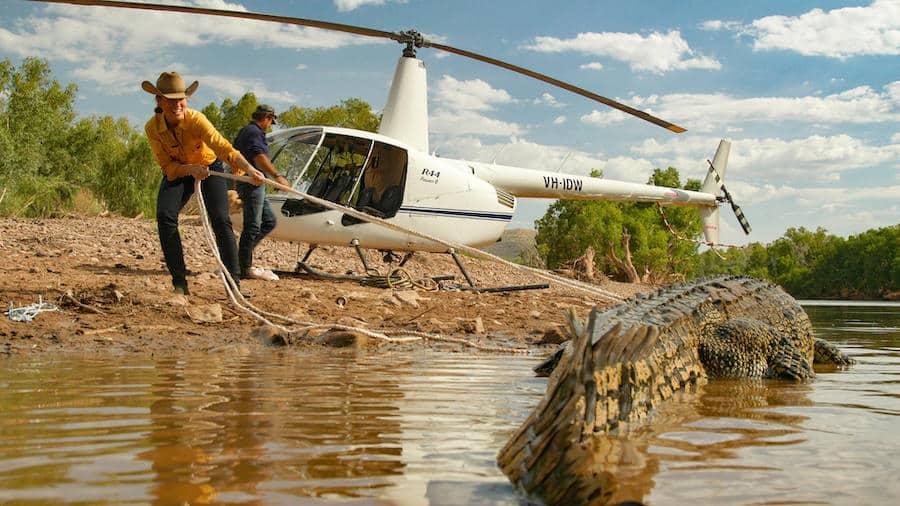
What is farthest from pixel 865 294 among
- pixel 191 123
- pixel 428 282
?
pixel 191 123

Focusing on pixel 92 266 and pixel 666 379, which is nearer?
pixel 666 379

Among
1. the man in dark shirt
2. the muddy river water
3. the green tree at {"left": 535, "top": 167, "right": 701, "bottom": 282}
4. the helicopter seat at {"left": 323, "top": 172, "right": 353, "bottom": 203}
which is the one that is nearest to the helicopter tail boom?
the helicopter seat at {"left": 323, "top": 172, "right": 353, "bottom": 203}

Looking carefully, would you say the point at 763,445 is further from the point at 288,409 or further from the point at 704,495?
the point at 288,409

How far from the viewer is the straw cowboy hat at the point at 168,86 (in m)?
6.05

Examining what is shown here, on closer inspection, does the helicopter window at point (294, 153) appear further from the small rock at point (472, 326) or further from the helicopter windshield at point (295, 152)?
the small rock at point (472, 326)

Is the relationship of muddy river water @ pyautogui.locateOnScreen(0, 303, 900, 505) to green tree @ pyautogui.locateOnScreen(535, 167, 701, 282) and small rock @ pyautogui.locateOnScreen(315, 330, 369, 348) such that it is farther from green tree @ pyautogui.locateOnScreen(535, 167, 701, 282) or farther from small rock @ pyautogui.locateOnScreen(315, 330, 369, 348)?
green tree @ pyautogui.locateOnScreen(535, 167, 701, 282)

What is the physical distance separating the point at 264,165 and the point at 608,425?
6689 millimetres

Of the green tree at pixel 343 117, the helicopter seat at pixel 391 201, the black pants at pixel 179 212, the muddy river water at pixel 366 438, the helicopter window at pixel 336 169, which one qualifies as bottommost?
the muddy river water at pixel 366 438

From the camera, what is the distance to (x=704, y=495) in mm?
2111

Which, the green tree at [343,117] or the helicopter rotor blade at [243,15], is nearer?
the helicopter rotor blade at [243,15]

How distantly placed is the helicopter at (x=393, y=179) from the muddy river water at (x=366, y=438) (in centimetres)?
556

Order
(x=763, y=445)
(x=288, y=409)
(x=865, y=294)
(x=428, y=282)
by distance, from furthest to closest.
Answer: (x=865, y=294) → (x=428, y=282) → (x=288, y=409) → (x=763, y=445)

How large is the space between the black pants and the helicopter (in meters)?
2.58

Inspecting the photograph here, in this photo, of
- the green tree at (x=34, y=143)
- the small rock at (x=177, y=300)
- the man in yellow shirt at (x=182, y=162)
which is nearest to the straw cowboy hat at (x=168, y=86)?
the man in yellow shirt at (x=182, y=162)
